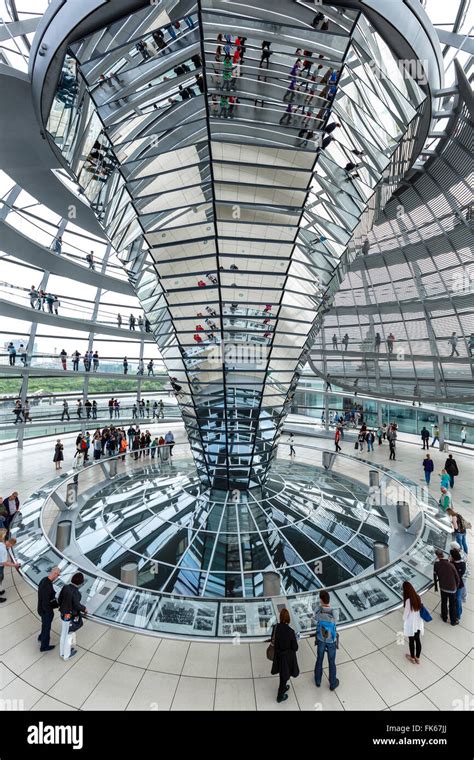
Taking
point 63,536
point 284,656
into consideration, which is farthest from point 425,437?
point 63,536

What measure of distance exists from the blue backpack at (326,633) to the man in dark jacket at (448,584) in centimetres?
282

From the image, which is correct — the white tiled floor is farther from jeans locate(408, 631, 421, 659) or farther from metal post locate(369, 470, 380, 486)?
metal post locate(369, 470, 380, 486)

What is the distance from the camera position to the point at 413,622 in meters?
6.34

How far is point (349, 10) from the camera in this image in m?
6.98

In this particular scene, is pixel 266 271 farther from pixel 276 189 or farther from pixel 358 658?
pixel 358 658

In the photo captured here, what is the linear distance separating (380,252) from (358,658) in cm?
2539

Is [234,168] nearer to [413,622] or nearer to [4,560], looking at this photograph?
[413,622]

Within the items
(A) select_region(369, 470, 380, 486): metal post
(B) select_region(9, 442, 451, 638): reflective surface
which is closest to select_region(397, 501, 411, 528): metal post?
(B) select_region(9, 442, 451, 638): reflective surface

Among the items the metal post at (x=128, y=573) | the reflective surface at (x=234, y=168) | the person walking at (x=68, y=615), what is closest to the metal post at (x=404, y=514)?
the reflective surface at (x=234, y=168)

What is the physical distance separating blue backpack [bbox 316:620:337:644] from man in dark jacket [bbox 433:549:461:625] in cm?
282

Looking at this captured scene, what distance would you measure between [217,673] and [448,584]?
15.5ft

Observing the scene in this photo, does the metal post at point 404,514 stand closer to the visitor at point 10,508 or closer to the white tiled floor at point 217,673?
the white tiled floor at point 217,673

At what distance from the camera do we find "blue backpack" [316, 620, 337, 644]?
231 inches

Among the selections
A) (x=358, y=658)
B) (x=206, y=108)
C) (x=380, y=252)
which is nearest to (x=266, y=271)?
(x=206, y=108)
